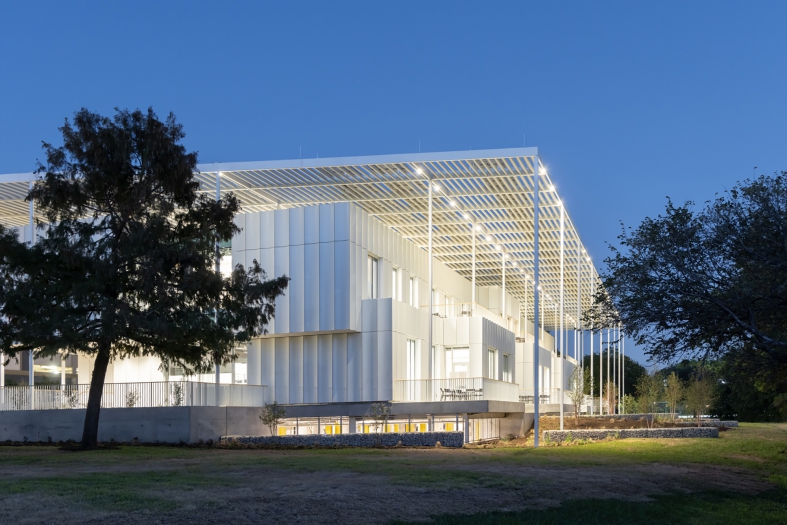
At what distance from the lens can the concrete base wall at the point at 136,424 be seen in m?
28.7

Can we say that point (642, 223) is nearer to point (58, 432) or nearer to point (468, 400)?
point (468, 400)

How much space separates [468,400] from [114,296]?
1490 centimetres

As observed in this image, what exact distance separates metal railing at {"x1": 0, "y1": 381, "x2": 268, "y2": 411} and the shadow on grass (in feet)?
57.5

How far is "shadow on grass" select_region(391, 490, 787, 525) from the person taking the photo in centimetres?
1326

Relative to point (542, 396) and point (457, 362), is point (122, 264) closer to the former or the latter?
point (457, 362)

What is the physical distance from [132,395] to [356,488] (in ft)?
56.0

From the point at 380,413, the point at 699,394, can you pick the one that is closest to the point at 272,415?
the point at 380,413

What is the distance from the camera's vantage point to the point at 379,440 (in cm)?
2817

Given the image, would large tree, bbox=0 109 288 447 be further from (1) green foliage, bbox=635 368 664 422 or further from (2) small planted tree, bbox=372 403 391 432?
(1) green foliage, bbox=635 368 664 422

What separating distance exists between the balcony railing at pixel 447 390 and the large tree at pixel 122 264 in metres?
11.0

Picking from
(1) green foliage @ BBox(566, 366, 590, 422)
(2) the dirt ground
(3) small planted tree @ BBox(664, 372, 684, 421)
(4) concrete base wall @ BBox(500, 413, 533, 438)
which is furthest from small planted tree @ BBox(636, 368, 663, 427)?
(2) the dirt ground

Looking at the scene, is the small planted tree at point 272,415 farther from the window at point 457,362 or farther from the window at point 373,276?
the window at point 457,362

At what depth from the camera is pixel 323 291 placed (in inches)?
1383

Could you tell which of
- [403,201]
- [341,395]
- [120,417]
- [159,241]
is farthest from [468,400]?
[159,241]
